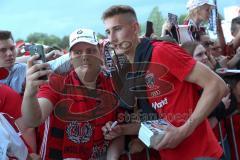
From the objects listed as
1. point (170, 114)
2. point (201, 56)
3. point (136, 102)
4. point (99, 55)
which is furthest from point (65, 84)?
point (201, 56)

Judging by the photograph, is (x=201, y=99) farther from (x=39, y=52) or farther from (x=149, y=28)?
(x=149, y=28)

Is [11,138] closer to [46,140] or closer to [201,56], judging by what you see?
[46,140]

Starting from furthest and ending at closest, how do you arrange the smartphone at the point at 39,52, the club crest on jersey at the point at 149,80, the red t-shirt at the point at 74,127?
1. the red t-shirt at the point at 74,127
2. the club crest on jersey at the point at 149,80
3. the smartphone at the point at 39,52

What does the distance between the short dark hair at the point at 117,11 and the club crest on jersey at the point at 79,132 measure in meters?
0.71

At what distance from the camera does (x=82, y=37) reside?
2877mm

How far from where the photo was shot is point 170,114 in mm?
2420

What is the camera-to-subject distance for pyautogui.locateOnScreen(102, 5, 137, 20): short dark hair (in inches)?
102

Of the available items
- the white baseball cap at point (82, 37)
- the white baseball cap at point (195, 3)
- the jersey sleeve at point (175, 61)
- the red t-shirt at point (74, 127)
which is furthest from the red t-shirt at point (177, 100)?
the white baseball cap at point (195, 3)

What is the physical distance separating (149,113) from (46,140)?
771 millimetres

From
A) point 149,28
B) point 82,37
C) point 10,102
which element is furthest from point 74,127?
point 149,28

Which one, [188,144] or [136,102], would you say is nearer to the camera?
[188,144]

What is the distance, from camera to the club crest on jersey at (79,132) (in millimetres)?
2777

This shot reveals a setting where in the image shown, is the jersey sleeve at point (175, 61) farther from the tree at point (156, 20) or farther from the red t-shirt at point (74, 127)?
the tree at point (156, 20)

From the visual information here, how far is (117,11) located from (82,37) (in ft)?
1.29
